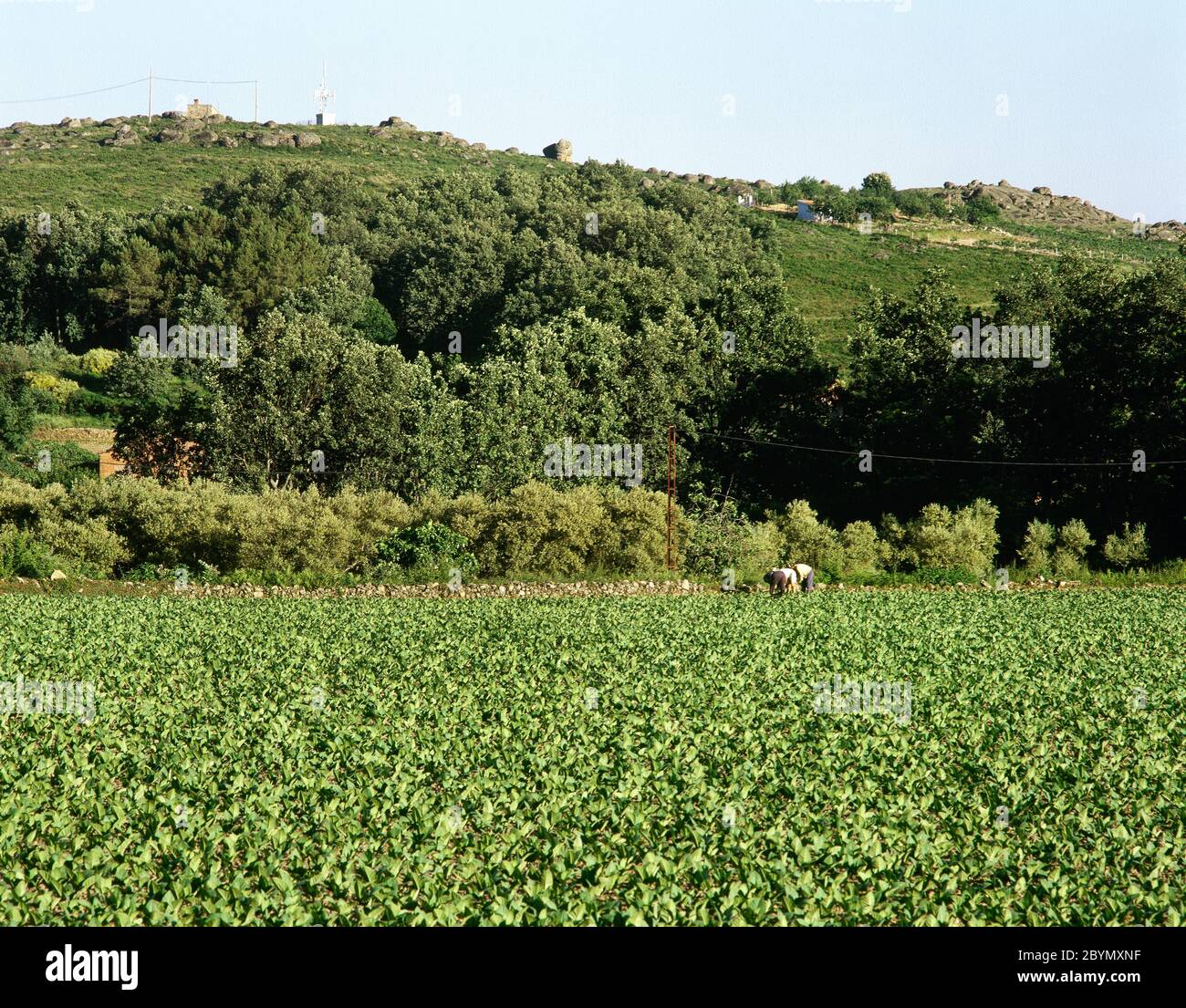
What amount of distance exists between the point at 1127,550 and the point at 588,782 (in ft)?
131

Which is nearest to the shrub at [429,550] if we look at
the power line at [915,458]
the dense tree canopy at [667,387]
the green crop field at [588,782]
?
the green crop field at [588,782]

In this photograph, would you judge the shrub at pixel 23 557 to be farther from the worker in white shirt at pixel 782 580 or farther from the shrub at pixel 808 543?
the shrub at pixel 808 543

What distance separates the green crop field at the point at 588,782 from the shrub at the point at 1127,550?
22.2m

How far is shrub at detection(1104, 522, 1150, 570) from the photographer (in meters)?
47.9

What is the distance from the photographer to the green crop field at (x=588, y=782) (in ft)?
36.6

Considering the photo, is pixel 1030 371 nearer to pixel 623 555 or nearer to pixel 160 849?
pixel 623 555

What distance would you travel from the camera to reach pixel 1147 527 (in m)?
52.8

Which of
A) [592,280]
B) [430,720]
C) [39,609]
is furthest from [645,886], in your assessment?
[592,280]

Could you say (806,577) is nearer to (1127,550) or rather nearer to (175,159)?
(1127,550)

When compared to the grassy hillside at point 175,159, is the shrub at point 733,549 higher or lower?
lower

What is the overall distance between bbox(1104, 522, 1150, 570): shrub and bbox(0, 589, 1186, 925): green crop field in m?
22.2

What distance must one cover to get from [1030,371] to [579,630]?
36.8 m

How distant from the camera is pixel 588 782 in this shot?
14.5m

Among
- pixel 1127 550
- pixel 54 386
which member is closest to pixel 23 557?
pixel 54 386
